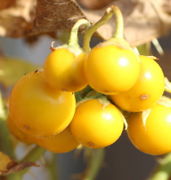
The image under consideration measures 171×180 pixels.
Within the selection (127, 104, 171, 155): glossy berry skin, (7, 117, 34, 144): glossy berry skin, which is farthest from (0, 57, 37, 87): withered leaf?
(127, 104, 171, 155): glossy berry skin

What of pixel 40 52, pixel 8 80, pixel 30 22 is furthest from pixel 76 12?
pixel 40 52

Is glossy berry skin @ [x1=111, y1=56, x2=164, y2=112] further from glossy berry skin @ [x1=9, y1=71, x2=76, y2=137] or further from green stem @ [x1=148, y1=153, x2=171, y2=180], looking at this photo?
green stem @ [x1=148, y1=153, x2=171, y2=180]

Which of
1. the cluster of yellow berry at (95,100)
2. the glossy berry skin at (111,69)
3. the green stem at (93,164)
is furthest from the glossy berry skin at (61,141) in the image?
the green stem at (93,164)

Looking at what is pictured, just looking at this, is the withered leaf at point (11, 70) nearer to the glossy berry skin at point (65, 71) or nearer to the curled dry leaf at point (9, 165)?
the curled dry leaf at point (9, 165)

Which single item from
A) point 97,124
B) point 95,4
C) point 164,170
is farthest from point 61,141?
point 95,4

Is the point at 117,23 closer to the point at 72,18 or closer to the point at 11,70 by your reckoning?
the point at 72,18

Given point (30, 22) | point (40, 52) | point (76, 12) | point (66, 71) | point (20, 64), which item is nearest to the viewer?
point (66, 71)

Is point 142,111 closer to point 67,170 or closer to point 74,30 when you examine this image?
point 74,30

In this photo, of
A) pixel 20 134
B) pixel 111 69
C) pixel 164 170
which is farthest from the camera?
pixel 164 170
